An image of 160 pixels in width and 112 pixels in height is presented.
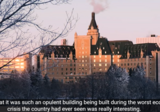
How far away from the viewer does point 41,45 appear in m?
18.8

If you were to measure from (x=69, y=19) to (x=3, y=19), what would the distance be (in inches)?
108

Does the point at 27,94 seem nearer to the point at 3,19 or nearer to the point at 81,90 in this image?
the point at 81,90

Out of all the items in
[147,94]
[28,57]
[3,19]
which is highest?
[3,19]

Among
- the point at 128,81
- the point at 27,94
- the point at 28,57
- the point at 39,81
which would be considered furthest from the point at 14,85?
the point at 28,57

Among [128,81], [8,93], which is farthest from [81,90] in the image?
[128,81]

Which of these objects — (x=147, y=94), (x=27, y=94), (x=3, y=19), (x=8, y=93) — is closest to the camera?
(x=3, y=19)

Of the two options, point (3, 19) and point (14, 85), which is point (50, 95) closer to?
point (14, 85)

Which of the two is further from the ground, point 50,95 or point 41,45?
point 41,45

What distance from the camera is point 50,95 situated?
130m

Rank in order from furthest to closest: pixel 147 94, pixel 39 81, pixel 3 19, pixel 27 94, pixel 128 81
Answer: pixel 128 81
pixel 39 81
pixel 147 94
pixel 27 94
pixel 3 19

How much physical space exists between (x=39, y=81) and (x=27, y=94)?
97.2 feet

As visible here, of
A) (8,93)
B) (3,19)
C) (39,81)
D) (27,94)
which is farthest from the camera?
(39,81)

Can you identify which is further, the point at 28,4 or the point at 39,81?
the point at 39,81

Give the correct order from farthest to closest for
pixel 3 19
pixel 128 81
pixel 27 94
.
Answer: pixel 128 81 < pixel 27 94 < pixel 3 19
